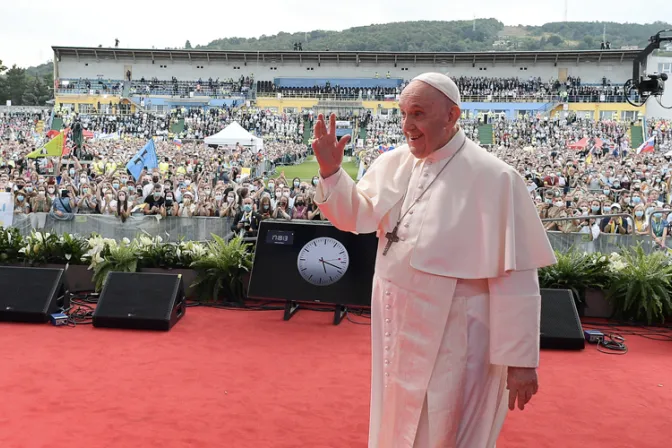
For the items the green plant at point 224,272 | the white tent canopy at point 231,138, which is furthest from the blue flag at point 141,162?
the green plant at point 224,272

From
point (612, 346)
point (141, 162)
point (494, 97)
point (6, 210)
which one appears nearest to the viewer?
point (612, 346)

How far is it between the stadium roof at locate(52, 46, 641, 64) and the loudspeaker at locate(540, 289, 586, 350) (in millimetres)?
54155

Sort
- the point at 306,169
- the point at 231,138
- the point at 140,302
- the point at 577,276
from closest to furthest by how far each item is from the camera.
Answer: the point at 140,302, the point at 577,276, the point at 231,138, the point at 306,169

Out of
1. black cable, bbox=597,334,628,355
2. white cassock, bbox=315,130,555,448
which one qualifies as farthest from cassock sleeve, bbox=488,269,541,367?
black cable, bbox=597,334,628,355

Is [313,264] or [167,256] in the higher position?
[313,264]

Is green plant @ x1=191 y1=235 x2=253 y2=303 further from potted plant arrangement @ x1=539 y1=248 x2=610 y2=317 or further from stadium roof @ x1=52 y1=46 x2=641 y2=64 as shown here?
stadium roof @ x1=52 y1=46 x2=641 y2=64

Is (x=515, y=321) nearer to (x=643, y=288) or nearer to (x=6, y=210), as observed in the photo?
(x=643, y=288)

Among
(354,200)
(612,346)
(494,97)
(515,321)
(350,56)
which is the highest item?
(350,56)

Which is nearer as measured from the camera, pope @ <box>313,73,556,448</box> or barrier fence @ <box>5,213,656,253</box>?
pope @ <box>313,73,556,448</box>

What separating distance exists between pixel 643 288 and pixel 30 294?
21.2 feet

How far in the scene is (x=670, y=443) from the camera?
4168 millimetres

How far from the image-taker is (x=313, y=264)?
701 centimetres

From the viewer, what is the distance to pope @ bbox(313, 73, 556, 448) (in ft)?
7.88

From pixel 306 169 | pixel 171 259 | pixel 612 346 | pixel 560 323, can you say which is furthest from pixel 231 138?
pixel 612 346
